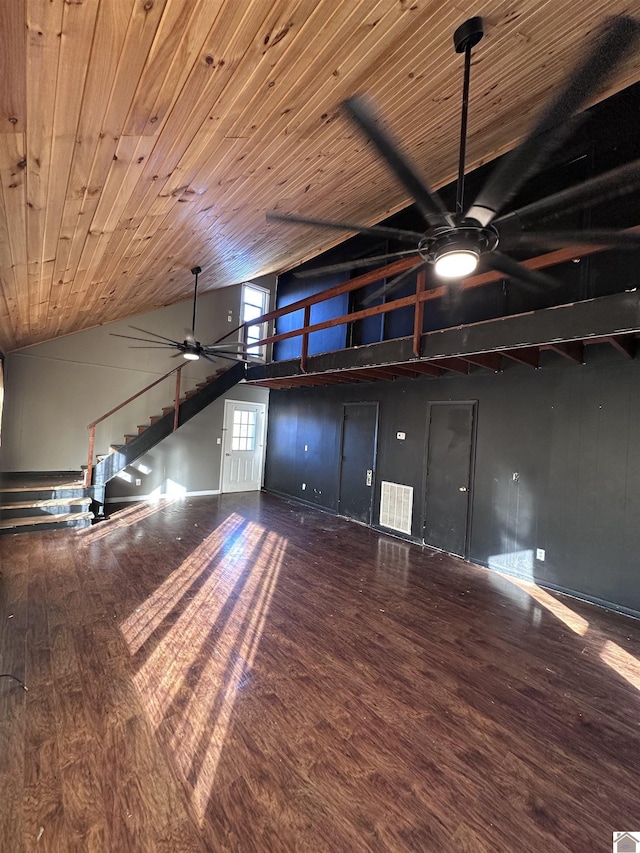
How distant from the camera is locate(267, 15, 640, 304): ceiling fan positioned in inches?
54.0

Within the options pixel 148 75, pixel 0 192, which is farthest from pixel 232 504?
pixel 148 75

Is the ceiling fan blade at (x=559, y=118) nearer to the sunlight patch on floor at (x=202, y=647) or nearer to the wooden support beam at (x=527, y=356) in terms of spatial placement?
the wooden support beam at (x=527, y=356)

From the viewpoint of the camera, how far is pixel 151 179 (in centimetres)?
213

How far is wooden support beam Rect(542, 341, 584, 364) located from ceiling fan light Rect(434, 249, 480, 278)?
2.18 metres

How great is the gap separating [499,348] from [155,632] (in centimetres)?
388

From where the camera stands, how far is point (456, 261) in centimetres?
199

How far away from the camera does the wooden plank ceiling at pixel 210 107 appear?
124 centimetres

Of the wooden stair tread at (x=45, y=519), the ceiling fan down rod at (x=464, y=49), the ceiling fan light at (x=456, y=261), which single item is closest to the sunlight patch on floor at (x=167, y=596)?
the wooden stair tread at (x=45, y=519)

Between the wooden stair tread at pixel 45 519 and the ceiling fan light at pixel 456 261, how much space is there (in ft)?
18.9

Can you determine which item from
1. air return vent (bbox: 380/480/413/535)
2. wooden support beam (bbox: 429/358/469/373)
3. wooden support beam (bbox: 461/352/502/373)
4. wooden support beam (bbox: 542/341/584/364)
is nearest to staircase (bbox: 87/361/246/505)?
air return vent (bbox: 380/480/413/535)

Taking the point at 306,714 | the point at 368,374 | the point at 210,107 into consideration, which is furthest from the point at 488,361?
the point at 306,714

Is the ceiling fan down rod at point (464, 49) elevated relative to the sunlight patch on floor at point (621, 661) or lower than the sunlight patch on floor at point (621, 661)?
elevated

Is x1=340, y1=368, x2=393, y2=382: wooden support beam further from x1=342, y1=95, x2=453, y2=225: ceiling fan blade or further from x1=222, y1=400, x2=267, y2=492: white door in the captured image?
x1=342, y1=95, x2=453, y2=225: ceiling fan blade

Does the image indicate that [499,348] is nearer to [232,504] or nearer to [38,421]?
[232,504]
